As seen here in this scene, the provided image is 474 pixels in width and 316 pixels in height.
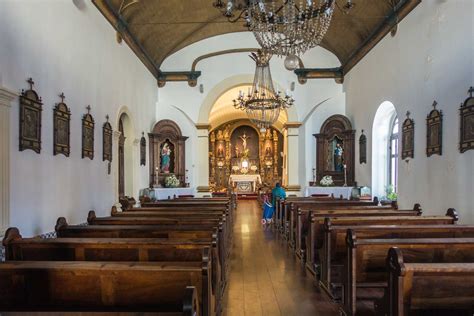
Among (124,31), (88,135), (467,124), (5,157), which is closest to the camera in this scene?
(5,157)

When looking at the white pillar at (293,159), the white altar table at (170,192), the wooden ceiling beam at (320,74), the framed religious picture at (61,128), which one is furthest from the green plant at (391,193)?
the framed religious picture at (61,128)

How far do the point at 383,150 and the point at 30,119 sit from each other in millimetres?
7964

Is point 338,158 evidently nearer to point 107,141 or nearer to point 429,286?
point 107,141

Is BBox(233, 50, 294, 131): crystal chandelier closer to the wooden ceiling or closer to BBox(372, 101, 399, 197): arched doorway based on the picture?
the wooden ceiling

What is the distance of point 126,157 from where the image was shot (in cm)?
945

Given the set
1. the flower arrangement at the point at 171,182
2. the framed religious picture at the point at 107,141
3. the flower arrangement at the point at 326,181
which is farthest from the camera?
the flower arrangement at the point at 171,182

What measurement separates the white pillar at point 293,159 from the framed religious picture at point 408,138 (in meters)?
4.57

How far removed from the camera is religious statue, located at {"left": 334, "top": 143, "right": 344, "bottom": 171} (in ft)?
37.2

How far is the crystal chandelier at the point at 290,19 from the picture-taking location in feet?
14.6

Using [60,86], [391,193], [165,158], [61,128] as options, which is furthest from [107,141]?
[391,193]

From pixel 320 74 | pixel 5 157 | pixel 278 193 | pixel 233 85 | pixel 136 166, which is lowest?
pixel 278 193

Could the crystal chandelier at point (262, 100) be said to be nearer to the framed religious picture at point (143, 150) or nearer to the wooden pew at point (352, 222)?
the framed religious picture at point (143, 150)

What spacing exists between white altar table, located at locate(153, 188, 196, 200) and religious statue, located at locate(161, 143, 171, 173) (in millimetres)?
754

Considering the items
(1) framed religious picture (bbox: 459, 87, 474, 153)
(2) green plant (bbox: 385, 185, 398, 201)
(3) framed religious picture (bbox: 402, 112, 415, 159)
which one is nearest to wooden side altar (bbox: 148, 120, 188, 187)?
(2) green plant (bbox: 385, 185, 398, 201)
